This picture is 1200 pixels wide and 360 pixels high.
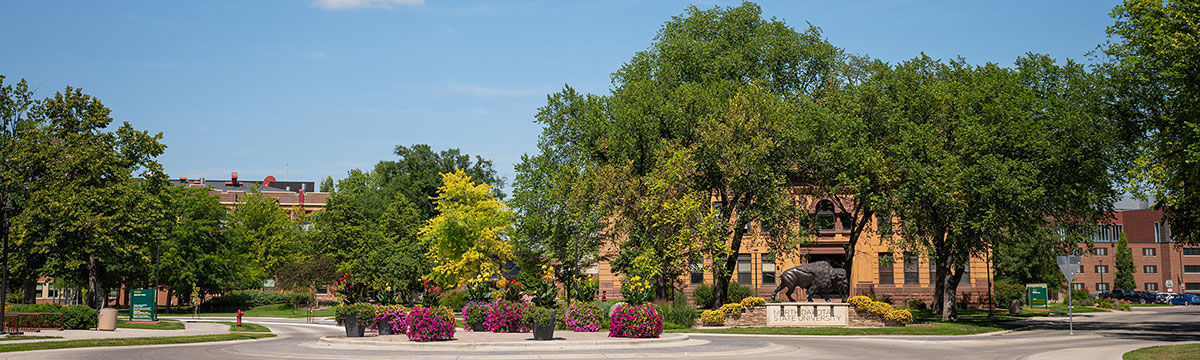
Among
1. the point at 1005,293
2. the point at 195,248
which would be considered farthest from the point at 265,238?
the point at 1005,293

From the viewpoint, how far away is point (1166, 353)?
2359 cm

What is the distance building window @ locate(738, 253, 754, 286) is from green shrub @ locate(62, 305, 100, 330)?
41962mm

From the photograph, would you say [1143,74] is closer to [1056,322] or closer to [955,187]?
[955,187]

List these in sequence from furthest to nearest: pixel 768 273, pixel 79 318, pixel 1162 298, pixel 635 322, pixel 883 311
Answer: pixel 1162 298, pixel 768 273, pixel 79 318, pixel 883 311, pixel 635 322

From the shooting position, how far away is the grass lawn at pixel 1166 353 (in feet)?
73.5

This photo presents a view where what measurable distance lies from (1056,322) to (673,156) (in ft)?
63.9

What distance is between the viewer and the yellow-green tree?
61.9 metres

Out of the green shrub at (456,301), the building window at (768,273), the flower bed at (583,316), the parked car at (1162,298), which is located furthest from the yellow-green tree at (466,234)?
the parked car at (1162,298)

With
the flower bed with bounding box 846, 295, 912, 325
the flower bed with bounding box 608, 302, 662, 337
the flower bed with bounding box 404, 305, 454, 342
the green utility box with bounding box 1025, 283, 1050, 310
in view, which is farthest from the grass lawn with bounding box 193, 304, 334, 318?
the green utility box with bounding box 1025, 283, 1050, 310

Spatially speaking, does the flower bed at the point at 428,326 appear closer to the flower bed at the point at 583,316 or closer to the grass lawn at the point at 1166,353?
the flower bed at the point at 583,316

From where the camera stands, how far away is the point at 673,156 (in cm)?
4353

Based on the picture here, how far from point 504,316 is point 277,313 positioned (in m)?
43.5

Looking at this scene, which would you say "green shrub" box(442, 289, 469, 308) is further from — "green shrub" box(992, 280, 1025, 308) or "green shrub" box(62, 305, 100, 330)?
"green shrub" box(992, 280, 1025, 308)

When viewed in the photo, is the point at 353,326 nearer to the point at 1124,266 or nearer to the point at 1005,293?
the point at 1005,293
